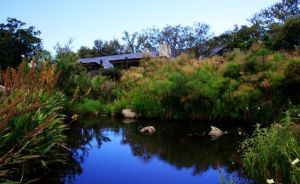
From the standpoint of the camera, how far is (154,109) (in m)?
15.5

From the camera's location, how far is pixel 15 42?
36.8 meters

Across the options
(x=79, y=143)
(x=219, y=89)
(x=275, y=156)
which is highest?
(x=219, y=89)

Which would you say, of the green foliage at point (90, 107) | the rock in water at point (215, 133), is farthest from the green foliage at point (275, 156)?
the green foliage at point (90, 107)

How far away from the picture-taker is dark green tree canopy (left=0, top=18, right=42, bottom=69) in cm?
3503

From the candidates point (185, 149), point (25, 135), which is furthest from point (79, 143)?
point (25, 135)

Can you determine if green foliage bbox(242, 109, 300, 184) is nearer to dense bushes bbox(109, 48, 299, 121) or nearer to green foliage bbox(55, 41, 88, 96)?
dense bushes bbox(109, 48, 299, 121)

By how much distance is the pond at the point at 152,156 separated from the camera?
6.94m

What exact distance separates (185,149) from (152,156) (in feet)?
3.19

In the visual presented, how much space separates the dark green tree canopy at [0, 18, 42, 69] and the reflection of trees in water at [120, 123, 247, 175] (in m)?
26.3

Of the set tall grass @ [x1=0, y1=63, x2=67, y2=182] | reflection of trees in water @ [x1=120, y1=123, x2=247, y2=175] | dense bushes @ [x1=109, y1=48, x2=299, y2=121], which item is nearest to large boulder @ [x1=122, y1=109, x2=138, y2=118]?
dense bushes @ [x1=109, y1=48, x2=299, y2=121]

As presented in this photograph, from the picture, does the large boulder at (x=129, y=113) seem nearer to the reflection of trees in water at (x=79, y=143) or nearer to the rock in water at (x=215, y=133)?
the reflection of trees in water at (x=79, y=143)

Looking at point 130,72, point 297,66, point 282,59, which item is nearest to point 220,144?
point 297,66

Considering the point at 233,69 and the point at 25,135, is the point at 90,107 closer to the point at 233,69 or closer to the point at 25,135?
the point at 233,69

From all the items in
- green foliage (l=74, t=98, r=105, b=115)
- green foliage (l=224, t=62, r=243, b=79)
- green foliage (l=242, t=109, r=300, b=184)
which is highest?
green foliage (l=224, t=62, r=243, b=79)
